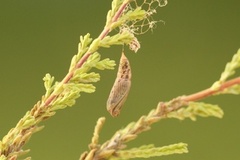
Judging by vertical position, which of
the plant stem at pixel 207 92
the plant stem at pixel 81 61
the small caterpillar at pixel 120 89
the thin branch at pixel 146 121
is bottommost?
the plant stem at pixel 207 92

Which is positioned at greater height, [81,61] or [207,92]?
[81,61]

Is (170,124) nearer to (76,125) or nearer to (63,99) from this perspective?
(76,125)

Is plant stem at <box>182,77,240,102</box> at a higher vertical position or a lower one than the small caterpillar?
lower

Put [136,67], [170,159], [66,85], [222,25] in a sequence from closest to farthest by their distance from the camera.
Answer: [66,85], [170,159], [136,67], [222,25]

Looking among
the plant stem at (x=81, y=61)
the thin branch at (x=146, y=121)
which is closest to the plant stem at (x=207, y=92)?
the thin branch at (x=146, y=121)

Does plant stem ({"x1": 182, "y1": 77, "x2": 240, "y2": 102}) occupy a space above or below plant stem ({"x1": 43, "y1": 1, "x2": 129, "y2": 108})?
below

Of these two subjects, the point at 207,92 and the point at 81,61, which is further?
the point at 81,61

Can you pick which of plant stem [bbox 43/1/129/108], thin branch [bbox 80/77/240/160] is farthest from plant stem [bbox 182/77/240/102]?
plant stem [bbox 43/1/129/108]

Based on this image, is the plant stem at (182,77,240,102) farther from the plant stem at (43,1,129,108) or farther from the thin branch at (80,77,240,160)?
the plant stem at (43,1,129,108)

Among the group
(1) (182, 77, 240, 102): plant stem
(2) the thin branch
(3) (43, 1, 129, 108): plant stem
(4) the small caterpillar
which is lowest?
(1) (182, 77, 240, 102): plant stem

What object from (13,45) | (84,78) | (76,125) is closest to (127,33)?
(84,78)

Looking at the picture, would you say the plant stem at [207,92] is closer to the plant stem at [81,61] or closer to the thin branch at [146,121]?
the thin branch at [146,121]
